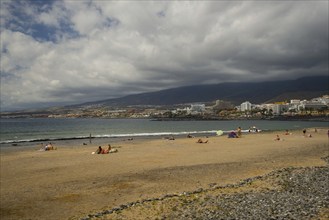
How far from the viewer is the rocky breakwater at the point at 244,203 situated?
985cm

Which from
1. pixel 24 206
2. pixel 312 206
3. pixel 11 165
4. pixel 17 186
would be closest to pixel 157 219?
pixel 312 206

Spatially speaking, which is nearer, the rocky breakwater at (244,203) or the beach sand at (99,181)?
the rocky breakwater at (244,203)

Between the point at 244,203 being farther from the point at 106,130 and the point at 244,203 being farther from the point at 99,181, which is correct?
the point at 106,130

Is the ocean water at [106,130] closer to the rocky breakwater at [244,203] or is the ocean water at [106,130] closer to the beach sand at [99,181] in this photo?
the beach sand at [99,181]

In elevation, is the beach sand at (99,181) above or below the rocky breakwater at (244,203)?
below

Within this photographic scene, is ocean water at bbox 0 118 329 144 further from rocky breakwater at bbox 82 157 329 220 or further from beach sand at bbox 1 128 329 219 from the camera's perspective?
rocky breakwater at bbox 82 157 329 220

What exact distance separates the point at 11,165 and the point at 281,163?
64.9 feet

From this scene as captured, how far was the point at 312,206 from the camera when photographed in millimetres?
10352

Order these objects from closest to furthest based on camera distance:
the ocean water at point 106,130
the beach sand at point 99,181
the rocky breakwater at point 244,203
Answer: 1. the rocky breakwater at point 244,203
2. the beach sand at point 99,181
3. the ocean water at point 106,130

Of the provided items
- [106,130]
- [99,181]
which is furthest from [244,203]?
[106,130]

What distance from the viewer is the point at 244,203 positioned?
35.9 ft

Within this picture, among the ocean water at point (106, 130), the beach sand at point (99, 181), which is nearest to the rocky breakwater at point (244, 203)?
the beach sand at point (99, 181)

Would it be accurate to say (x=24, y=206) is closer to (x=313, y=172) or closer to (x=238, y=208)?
(x=238, y=208)

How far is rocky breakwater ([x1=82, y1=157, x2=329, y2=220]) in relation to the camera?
32.3ft
